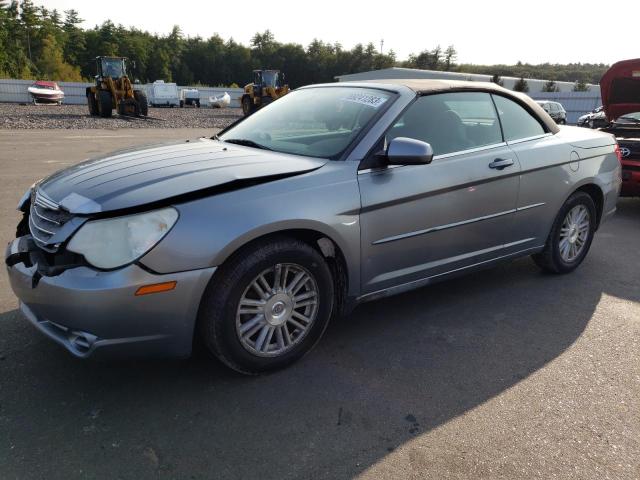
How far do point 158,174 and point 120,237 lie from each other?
511mm

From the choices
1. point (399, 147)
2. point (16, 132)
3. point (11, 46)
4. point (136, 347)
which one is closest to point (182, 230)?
point (136, 347)

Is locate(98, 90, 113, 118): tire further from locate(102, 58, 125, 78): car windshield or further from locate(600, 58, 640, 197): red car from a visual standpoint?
locate(600, 58, 640, 197): red car

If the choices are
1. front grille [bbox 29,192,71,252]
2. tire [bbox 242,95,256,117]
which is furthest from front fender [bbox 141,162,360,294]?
tire [bbox 242,95,256,117]

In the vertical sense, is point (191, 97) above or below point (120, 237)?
above

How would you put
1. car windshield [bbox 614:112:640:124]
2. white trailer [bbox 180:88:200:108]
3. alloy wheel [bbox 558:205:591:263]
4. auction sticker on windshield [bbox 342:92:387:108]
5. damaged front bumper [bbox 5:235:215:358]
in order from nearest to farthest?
damaged front bumper [bbox 5:235:215:358] → auction sticker on windshield [bbox 342:92:387:108] → alloy wheel [bbox 558:205:591:263] → car windshield [bbox 614:112:640:124] → white trailer [bbox 180:88:200:108]

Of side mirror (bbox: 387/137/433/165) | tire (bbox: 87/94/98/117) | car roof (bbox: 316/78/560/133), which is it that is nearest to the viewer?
side mirror (bbox: 387/137/433/165)

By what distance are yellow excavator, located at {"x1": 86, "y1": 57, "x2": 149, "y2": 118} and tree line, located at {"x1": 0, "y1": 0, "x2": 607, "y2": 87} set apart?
52.6 meters

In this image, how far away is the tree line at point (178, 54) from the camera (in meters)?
73.6

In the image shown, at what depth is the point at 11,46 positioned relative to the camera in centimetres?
6619

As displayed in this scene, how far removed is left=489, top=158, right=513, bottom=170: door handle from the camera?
12.2 feet

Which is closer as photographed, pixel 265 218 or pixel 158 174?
pixel 265 218

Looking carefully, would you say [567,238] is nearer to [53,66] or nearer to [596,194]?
[596,194]

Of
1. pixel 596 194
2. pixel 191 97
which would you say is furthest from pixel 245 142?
pixel 191 97

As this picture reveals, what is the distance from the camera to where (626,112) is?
340 inches
